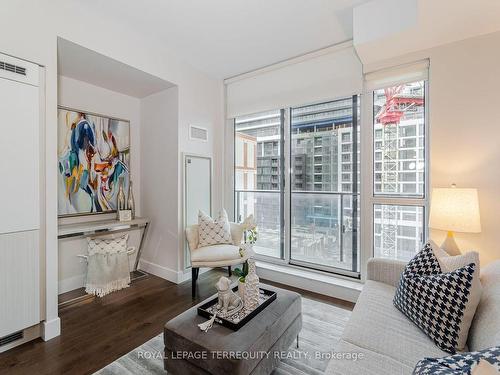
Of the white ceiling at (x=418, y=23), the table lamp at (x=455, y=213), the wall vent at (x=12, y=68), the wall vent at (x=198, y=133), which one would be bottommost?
the table lamp at (x=455, y=213)

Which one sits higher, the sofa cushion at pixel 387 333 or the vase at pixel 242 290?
the vase at pixel 242 290

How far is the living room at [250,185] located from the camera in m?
1.50

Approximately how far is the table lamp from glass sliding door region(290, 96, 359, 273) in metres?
0.92

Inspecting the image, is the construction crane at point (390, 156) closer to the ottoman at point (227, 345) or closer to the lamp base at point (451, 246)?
the lamp base at point (451, 246)

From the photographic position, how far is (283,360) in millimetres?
1778

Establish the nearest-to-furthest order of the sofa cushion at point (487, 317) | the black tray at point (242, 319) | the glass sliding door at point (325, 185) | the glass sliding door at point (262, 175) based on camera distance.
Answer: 1. the sofa cushion at point (487, 317)
2. the black tray at point (242, 319)
3. the glass sliding door at point (325, 185)
4. the glass sliding door at point (262, 175)

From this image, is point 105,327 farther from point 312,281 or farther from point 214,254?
point 312,281

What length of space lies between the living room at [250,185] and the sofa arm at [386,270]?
2 centimetres

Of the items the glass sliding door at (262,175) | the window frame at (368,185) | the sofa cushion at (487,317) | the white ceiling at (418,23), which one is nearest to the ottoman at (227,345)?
the sofa cushion at (487,317)

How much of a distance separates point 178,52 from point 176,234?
2259 millimetres

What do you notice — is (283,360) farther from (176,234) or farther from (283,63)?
(283,63)

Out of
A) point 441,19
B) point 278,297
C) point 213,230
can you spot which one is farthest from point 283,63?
point 278,297

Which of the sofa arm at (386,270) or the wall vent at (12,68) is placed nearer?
the wall vent at (12,68)

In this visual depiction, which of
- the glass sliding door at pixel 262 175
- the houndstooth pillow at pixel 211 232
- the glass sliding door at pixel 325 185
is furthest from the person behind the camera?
the glass sliding door at pixel 262 175
